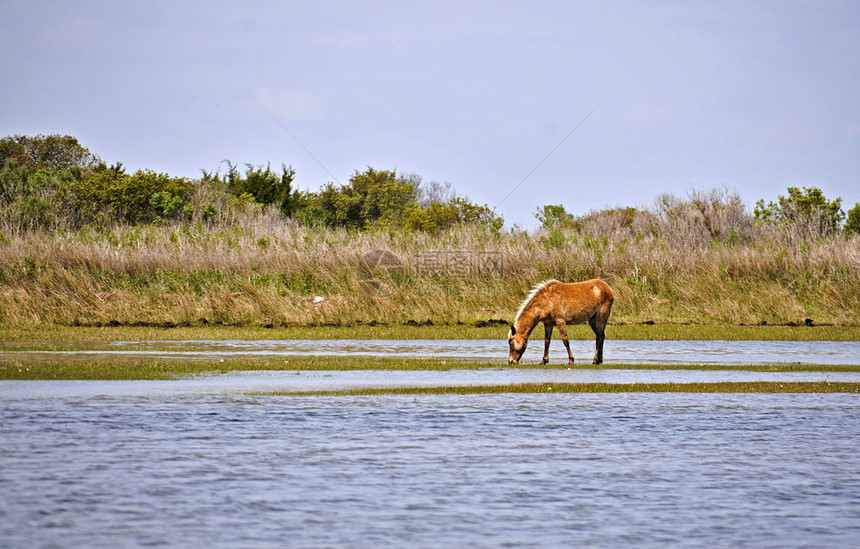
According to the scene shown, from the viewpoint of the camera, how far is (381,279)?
3275 centimetres

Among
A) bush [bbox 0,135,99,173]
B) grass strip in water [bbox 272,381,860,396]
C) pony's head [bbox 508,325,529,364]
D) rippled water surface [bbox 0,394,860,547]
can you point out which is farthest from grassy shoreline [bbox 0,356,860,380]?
bush [bbox 0,135,99,173]

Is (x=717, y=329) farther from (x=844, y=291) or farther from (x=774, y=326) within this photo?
(x=844, y=291)

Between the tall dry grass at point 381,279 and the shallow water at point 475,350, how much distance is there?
15.3 ft

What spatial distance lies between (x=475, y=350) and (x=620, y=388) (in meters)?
7.55

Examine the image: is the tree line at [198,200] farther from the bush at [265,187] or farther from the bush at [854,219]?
the bush at [854,219]

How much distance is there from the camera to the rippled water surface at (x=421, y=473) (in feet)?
25.8

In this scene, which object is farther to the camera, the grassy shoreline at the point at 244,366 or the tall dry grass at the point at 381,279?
the tall dry grass at the point at 381,279

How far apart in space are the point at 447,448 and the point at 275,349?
41.0 feet

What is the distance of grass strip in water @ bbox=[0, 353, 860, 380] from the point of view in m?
17.0

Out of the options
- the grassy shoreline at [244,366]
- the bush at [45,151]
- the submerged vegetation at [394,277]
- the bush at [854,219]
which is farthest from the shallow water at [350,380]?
the bush at [45,151]

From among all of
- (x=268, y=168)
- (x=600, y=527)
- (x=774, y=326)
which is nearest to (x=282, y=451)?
(x=600, y=527)

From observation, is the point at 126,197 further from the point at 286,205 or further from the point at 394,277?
the point at 394,277

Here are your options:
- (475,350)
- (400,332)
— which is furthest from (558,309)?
(400,332)

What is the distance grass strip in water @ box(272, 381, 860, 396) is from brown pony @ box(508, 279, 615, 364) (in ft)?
11.0
